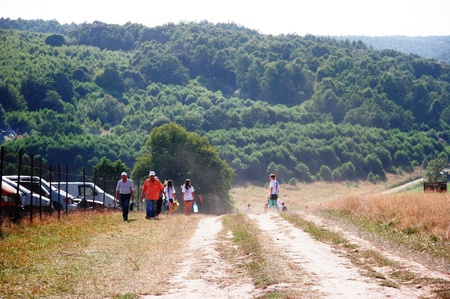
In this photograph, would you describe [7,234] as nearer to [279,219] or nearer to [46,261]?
[46,261]

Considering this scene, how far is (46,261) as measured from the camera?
14953 millimetres

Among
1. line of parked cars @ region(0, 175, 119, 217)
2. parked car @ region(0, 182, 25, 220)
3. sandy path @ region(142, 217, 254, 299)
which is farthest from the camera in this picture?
line of parked cars @ region(0, 175, 119, 217)

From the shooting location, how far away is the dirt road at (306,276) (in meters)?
11.5

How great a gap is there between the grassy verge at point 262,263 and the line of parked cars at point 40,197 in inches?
233

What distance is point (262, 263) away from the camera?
14.4m

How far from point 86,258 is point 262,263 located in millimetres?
3749

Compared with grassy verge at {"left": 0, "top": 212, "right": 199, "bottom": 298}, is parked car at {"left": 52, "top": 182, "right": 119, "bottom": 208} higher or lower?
lower

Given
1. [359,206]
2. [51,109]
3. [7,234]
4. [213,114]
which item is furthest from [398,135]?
[7,234]

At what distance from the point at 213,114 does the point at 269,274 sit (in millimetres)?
175987

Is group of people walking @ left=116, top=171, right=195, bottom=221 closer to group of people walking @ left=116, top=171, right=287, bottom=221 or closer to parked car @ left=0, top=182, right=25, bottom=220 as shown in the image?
group of people walking @ left=116, top=171, right=287, bottom=221

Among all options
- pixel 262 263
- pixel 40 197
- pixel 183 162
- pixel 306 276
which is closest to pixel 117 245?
pixel 262 263

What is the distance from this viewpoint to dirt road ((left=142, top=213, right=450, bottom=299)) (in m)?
11.5

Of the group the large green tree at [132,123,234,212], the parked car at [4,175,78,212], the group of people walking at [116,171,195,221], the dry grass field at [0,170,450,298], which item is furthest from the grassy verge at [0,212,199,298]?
the large green tree at [132,123,234,212]

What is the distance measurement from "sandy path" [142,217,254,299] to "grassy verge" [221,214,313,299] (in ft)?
0.86
